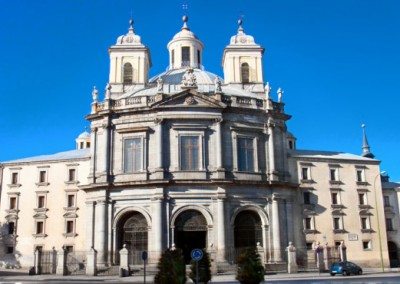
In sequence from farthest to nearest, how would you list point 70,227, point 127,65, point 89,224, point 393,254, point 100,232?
point 393,254
point 127,65
point 70,227
point 89,224
point 100,232

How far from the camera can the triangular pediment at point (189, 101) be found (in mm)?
44844

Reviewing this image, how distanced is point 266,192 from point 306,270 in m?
7.54

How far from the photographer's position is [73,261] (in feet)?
140

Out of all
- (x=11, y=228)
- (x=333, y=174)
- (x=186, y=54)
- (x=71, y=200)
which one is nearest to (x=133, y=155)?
(x=71, y=200)

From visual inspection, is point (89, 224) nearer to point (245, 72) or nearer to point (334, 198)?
point (245, 72)

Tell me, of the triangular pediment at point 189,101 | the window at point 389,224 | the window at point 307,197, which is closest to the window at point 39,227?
the triangular pediment at point 189,101

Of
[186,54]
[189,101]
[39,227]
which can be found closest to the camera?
[189,101]

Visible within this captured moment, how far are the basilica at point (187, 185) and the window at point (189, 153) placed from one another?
9 centimetres

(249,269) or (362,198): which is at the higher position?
(362,198)

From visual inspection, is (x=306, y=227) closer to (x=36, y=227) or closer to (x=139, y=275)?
(x=139, y=275)

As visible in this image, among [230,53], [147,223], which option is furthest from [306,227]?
[230,53]

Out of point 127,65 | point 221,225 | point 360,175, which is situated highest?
point 127,65

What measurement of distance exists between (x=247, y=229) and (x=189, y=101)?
12434 mm

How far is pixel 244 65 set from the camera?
54281 mm
